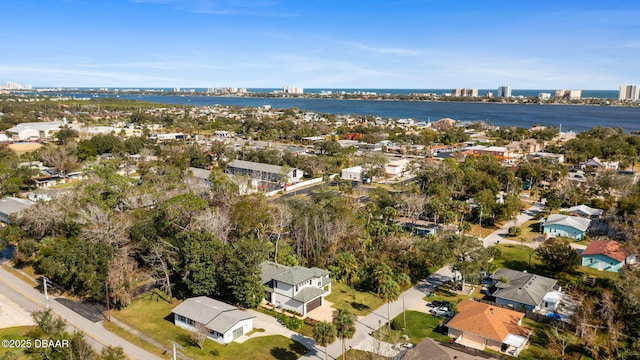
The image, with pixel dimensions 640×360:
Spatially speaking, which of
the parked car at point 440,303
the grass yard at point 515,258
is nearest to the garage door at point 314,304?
the parked car at point 440,303

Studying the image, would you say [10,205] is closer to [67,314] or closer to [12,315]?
[12,315]

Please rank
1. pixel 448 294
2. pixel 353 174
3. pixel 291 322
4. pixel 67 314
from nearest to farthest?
pixel 291 322, pixel 67 314, pixel 448 294, pixel 353 174

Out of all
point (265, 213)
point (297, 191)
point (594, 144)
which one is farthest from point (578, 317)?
point (594, 144)

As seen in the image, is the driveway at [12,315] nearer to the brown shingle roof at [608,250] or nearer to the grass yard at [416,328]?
the grass yard at [416,328]

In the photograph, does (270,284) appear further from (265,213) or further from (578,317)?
(578,317)

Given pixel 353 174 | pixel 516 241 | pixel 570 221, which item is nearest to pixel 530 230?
pixel 570 221

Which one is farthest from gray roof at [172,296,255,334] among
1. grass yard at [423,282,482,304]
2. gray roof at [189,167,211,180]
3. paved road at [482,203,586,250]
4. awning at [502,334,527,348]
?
gray roof at [189,167,211,180]

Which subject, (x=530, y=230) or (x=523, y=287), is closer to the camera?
(x=523, y=287)
